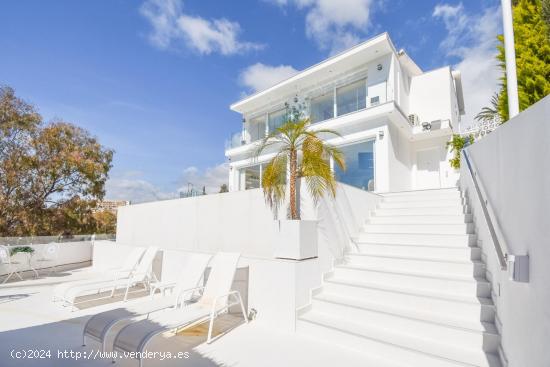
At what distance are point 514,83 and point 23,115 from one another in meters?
21.8

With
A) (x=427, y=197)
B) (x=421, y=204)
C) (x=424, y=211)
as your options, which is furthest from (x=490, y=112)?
(x=424, y=211)

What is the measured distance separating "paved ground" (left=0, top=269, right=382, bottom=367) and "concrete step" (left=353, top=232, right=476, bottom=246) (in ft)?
10.3

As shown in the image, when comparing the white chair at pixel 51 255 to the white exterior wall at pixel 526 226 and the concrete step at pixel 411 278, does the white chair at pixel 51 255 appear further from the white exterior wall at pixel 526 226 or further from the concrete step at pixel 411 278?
the white exterior wall at pixel 526 226

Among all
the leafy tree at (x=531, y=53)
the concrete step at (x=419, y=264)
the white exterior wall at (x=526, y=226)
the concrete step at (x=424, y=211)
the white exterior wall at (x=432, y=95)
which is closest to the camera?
the white exterior wall at (x=526, y=226)

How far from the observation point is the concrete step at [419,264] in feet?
16.6

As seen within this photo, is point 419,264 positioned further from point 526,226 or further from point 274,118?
point 274,118

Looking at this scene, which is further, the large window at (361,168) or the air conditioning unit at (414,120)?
the air conditioning unit at (414,120)

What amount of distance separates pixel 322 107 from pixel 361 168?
15.1 feet

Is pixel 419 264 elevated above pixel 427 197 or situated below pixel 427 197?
below

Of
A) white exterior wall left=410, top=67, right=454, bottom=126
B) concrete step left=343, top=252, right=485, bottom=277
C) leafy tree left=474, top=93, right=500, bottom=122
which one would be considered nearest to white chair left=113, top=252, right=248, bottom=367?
concrete step left=343, top=252, right=485, bottom=277

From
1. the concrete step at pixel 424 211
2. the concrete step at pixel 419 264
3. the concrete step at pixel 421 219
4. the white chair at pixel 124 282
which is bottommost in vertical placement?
the white chair at pixel 124 282

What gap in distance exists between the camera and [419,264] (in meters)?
5.53

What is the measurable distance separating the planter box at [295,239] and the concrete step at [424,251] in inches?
66.0

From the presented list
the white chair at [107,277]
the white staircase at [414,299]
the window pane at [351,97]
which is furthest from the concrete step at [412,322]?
the window pane at [351,97]
